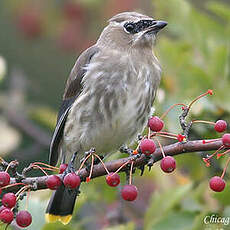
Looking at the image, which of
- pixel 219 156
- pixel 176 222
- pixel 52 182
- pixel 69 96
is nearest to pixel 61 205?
pixel 69 96

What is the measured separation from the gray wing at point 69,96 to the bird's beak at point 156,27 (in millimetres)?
419

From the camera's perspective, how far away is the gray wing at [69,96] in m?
4.34

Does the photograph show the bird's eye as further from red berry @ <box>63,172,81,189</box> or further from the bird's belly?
red berry @ <box>63,172,81,189</box>

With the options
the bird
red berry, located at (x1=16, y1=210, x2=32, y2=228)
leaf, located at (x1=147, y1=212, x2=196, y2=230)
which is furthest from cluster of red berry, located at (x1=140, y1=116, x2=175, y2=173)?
the bird

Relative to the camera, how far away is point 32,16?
6.14 meters

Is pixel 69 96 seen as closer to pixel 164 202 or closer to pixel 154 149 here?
pixel 164 202

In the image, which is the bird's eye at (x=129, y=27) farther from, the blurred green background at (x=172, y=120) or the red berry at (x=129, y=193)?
the red berry at (x=129, y=193)

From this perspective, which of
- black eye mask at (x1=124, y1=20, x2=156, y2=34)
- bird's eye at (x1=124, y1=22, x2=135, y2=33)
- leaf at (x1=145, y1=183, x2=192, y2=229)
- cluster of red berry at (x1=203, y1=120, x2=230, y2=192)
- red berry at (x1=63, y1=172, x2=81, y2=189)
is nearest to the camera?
cluster of red berry at (x1=203, y1=120, x2=230, y2=192)

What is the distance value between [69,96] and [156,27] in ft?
2.50

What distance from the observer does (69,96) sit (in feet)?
14.5

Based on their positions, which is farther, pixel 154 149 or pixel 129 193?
pixel 129 193

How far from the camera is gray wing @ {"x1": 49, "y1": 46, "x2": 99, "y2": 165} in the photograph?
171 inches

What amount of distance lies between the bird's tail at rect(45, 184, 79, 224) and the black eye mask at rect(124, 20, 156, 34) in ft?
3.83

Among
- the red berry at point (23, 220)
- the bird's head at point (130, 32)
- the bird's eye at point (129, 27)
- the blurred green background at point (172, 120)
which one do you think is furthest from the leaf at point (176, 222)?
the bird's eye at point (129, 27)
